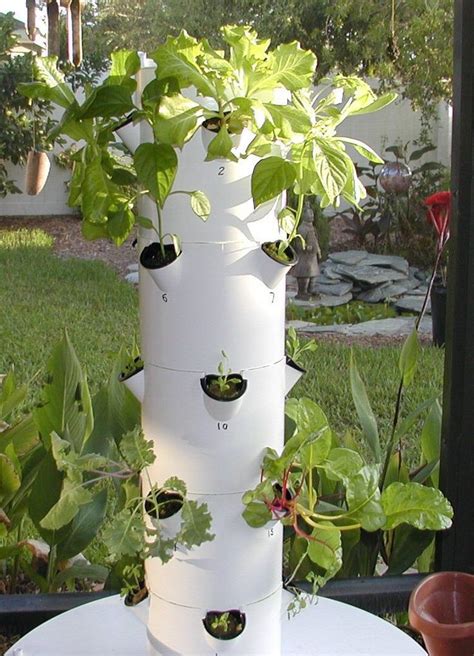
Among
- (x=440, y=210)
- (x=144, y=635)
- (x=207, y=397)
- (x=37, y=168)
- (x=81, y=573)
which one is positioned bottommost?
(x=81, y=573)

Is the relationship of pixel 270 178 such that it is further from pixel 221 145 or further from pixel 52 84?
pixel 52 84

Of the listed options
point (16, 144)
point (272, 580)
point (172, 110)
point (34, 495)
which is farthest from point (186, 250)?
point (16, 144)

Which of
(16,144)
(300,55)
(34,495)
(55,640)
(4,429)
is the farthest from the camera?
(16,144)

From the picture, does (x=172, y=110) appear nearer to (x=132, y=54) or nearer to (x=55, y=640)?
(x=132, y=54)

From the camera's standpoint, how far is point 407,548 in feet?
3.70

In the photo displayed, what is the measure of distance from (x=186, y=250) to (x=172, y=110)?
98 mm

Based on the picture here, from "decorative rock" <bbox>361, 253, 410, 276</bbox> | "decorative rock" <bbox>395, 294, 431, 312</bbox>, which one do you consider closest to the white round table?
"decorative rock" <bbox>395, 294, 431, 312</bbox>

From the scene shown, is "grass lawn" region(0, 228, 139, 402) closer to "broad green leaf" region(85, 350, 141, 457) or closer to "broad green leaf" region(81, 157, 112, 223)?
"broad green leaf" region(85, 350, 141, 457)

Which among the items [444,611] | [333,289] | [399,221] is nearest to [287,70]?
[444,611]

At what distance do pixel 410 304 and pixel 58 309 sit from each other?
1520 mm

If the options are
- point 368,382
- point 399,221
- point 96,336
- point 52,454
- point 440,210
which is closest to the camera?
point 52,454

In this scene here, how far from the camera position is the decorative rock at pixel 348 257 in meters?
4.29

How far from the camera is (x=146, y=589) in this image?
76 cm

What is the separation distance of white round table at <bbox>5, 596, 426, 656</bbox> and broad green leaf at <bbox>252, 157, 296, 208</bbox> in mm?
381
